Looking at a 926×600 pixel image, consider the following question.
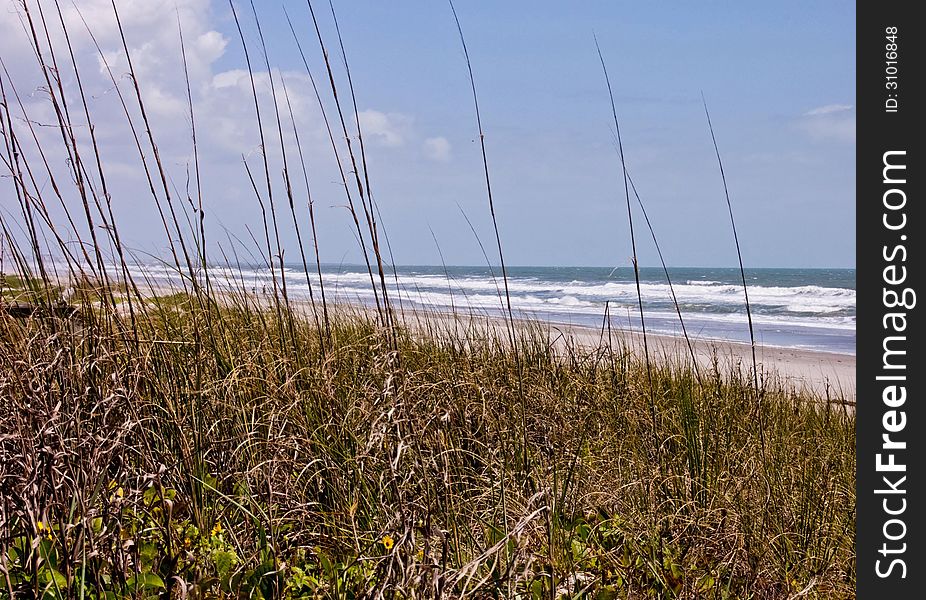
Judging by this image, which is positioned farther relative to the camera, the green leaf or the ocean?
the ocean

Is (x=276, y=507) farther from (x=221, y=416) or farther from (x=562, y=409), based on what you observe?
(x=562, y=409)

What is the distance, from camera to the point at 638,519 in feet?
7.02

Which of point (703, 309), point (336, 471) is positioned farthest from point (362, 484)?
point (703, 309)

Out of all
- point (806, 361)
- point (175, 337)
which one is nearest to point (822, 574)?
point (175, 337)

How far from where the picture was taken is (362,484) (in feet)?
6.89

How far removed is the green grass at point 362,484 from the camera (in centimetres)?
147

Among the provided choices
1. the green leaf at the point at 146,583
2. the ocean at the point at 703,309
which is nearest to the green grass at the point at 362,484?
the green leaf at the point at 146,583

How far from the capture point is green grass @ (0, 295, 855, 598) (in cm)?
147

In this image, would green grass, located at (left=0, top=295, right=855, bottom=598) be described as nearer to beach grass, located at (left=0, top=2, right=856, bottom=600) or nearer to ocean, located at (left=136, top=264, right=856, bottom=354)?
beach grass, located at (left=0, top=2, right=856, bottom=600)

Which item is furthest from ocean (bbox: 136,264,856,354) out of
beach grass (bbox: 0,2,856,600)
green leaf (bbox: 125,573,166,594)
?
green leaf (bbox: 125,573,166,594)
